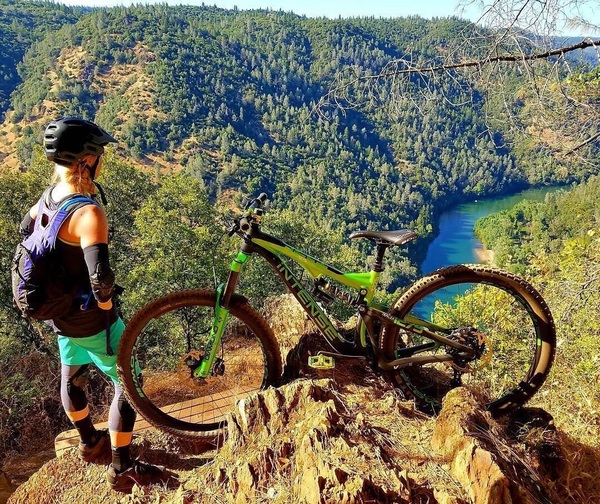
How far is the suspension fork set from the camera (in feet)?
9.70

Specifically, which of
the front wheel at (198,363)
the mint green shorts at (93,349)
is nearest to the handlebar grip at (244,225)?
the front wheel at (198,363)

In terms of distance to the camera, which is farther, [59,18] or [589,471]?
[59,18]

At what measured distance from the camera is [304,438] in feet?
7.01

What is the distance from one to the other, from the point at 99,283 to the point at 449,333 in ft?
7.87

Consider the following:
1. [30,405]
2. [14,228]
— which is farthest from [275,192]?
[30,405]

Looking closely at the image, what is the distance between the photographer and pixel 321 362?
321 cm

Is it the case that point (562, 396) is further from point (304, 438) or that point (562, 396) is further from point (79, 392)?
point (79, 392)

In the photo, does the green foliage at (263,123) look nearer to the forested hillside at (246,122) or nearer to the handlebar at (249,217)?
the forested hillside at (246,122)

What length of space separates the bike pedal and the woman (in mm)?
1244

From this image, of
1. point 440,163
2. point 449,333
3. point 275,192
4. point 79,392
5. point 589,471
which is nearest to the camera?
point 589,471

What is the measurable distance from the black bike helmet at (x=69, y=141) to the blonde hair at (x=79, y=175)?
3 cm

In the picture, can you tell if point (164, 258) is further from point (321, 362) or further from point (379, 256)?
point (379, 256)

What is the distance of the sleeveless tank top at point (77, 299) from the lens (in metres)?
2.37

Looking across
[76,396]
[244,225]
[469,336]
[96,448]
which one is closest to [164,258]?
[96,448]
